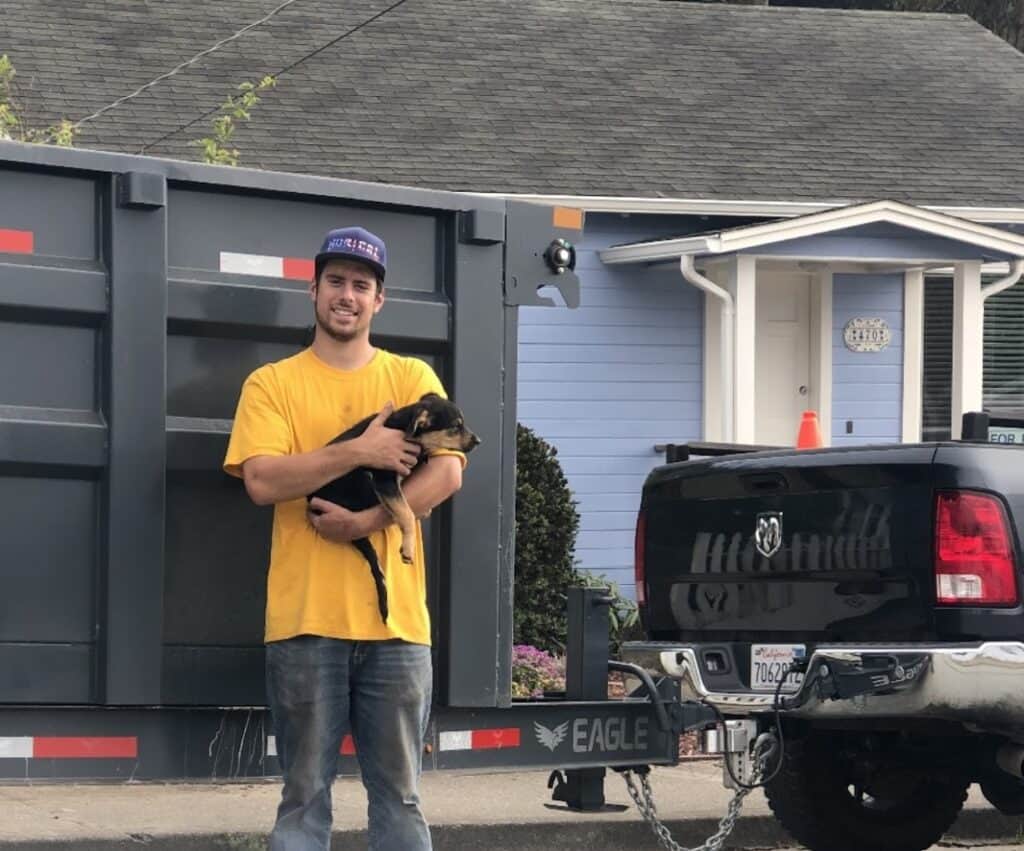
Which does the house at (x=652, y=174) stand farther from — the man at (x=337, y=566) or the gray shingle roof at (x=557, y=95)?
the man at (x=337, y=566)

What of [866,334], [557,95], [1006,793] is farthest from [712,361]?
[1006,793]

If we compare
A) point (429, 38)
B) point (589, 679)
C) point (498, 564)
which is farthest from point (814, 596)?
point (429, 38)

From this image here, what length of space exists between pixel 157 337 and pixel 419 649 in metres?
1.06

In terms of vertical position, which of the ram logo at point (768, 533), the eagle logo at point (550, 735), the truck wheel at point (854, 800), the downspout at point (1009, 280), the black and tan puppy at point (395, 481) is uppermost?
the downspout at point (1009, 280)

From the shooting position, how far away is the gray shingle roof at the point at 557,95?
14750mm

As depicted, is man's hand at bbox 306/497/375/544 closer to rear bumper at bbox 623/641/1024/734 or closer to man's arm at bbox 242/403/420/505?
man's arm at bbox 242/403/420/505

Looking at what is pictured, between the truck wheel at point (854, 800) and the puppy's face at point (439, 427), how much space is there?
246cm

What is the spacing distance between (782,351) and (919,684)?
9777 millimetres

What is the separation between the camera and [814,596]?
253 inches

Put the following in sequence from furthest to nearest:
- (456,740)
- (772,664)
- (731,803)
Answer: (772,664), (731,803), (456,740)

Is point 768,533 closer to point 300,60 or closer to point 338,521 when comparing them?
point 338,521

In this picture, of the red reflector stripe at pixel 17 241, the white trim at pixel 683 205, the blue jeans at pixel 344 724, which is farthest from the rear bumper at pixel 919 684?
the white trim at pixel 683 205

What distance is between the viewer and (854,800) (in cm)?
721

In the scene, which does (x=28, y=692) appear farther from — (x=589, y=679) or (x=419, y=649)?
(x=589, y=679)
